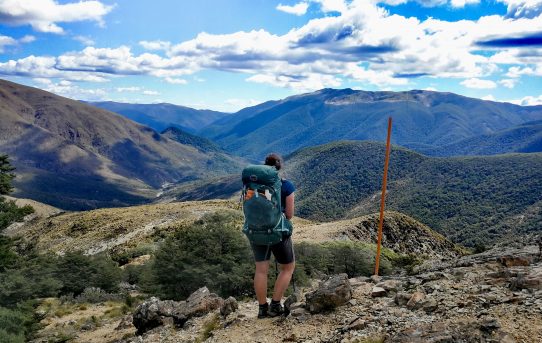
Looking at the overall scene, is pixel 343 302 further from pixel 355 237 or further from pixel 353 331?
pixel 355 237

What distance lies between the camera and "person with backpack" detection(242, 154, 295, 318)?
844 cm

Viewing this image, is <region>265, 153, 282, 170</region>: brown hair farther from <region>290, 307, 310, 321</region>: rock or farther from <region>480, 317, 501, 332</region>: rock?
<region>480, 317, 501, 332</region>: rock

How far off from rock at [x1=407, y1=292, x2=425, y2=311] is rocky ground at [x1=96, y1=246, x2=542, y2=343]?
19mm

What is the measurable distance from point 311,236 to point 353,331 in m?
40.5

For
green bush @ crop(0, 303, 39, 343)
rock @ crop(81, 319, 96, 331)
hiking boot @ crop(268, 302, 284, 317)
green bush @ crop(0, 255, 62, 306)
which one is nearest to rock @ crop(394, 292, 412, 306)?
hiking boot @ crop(268, 302, 284, 317)

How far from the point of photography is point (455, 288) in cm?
912

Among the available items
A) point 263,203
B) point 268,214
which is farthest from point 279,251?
point 263,203

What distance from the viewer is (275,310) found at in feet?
31.1

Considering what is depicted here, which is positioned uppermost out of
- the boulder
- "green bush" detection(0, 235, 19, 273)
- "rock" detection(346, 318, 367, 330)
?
"rock" detection(346, 318, 367, 330)

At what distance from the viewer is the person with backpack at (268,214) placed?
844cm

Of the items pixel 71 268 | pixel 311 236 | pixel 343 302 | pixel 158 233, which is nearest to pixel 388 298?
pixel 343 302

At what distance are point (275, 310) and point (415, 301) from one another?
9.46 ft

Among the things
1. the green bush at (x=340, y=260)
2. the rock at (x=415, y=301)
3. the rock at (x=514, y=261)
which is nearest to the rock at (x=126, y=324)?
the rock at (x=415, y=301)

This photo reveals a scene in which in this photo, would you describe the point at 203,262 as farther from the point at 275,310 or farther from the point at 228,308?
the point at 275,310
